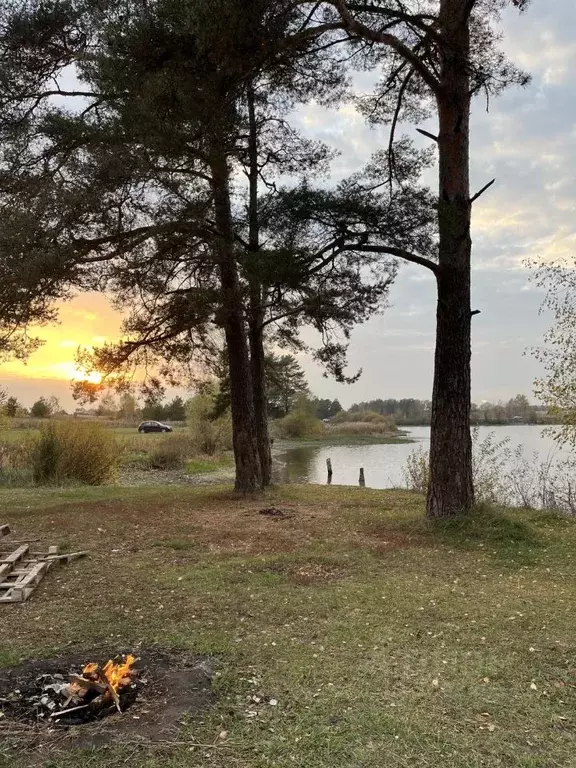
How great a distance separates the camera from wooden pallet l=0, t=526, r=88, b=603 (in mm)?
4508

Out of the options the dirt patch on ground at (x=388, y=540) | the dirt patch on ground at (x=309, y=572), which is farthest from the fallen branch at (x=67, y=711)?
the dirt patch on ground at (x=388, y=540)

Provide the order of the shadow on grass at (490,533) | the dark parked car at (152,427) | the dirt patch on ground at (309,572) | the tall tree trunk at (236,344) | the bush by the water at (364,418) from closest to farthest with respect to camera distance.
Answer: the dirt patch on ground at (309,572) → the shadow on grass at (490,533) → the tall tree trunk at (236,344) → the dark parked car at (152,427) → the bush by the water at (364,418)

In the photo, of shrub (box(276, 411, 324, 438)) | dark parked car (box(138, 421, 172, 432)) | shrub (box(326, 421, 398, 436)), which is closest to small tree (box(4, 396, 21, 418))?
dark parked car (box(138, 421, 172, 432))

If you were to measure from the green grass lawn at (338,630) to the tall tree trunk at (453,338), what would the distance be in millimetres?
501

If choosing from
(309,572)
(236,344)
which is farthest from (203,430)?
(309,572)

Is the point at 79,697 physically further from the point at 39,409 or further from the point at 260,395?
the point at 39,409

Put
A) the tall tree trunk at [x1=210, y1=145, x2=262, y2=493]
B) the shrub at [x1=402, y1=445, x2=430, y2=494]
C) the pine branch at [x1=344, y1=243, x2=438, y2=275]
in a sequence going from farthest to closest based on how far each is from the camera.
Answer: the shrub at [x1=402, y1=445, x2=430, y2=494] < the tall tree trunk at [x1=210, y1=145, x2=262, y2=493] < the pine branch at [x1=344, y1=243, x2=438, y2=275]

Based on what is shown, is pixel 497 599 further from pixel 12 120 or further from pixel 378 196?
pixel 12 120

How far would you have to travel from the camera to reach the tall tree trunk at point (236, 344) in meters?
8.13

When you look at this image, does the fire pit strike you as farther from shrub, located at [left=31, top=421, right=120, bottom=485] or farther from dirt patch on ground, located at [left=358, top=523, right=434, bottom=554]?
shrub, located at [left=31, top=421, right=120, bottom=485]

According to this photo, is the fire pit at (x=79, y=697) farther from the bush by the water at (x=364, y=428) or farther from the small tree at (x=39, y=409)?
the bush by the water at (x=364, y=428)

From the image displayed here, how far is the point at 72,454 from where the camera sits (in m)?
14.1

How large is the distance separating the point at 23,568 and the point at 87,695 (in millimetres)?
2946

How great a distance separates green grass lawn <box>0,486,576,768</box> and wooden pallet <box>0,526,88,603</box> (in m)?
0.13
